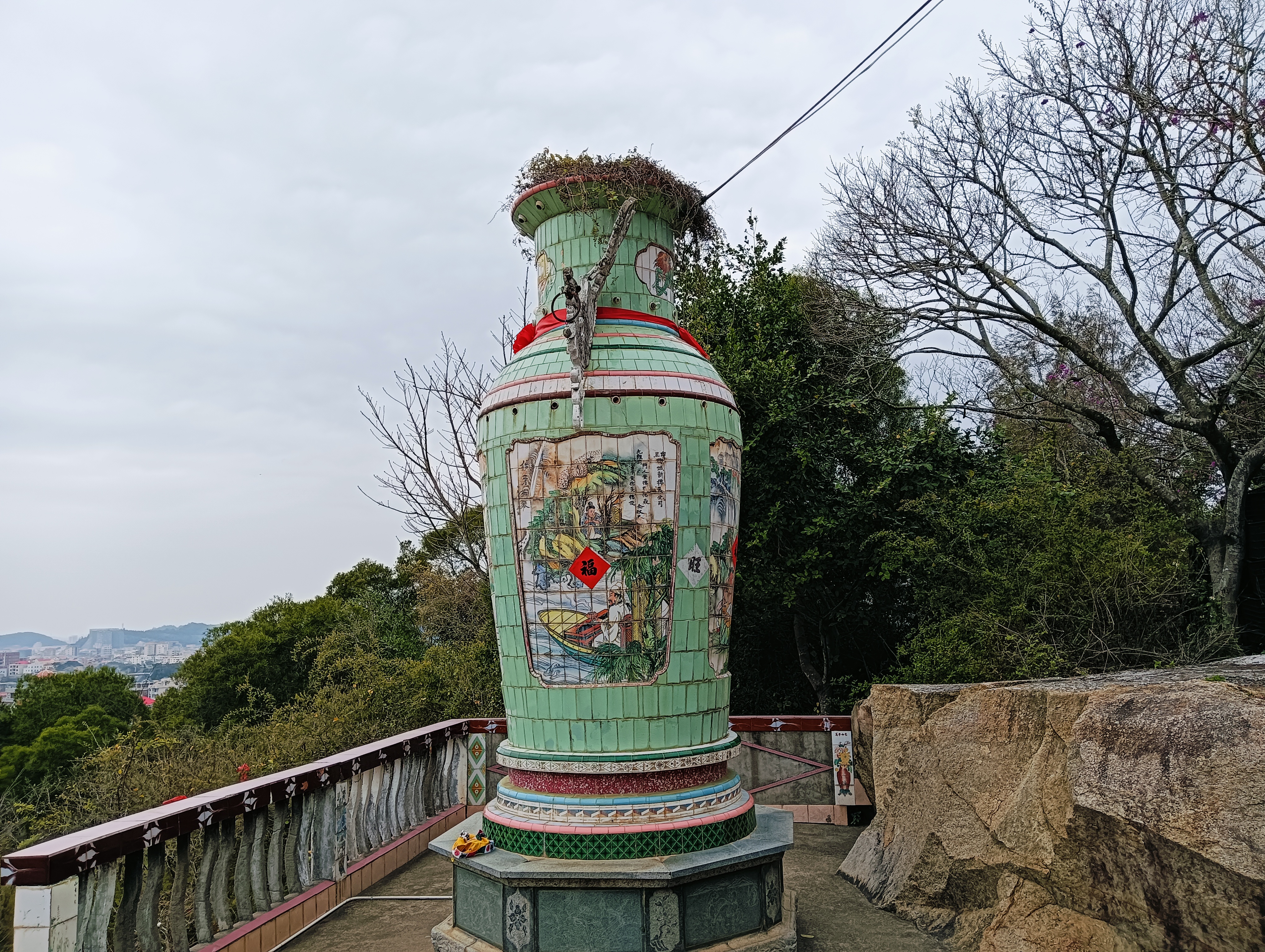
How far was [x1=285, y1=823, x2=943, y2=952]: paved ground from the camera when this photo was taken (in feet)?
16.9

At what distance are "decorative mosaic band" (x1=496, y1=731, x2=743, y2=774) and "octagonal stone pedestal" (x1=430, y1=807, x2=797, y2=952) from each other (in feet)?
1.57

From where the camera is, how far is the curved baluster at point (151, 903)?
4.00m

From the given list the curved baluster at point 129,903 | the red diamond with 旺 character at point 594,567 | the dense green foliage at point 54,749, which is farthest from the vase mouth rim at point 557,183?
the dense green foliage at point 54,749

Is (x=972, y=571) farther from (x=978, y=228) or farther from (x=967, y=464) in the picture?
(x=978, y=228)

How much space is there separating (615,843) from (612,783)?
1.08 feet

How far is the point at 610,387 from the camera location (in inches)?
203

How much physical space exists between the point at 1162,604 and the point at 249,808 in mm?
7451

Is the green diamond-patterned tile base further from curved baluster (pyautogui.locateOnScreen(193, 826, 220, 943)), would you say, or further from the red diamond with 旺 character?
curved baluster (pyautogui.locateOnScreen(193, 826, 220, 943))

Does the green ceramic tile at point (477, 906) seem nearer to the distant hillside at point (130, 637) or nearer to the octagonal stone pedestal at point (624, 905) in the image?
the octagonal stone pedestal at point (624, 905)

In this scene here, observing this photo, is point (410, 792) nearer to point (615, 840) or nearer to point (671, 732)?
point (615, 840)

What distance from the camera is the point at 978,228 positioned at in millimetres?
9695

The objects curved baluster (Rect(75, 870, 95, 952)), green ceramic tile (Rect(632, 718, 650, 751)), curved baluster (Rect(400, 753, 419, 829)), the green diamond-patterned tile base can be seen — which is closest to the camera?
curved baluster (Rect(75, 870, 95, 952))

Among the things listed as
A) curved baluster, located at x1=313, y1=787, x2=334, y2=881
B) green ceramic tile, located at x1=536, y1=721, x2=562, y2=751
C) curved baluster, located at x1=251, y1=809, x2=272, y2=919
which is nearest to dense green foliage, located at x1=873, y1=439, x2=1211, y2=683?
green ceramic tile, located at x1=536, y1=721, x2=562, y2=751

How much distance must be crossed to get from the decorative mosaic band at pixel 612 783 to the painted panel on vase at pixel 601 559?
540 mm
